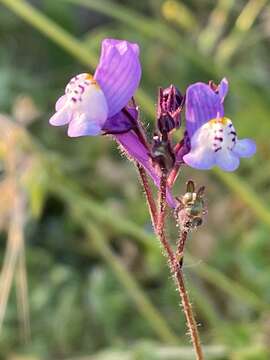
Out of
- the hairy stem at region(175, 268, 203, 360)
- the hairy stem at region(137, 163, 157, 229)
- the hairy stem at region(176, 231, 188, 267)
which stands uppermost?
the hairy stem at region(137, 163, 157, 229)

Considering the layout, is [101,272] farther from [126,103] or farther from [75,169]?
[126,103]

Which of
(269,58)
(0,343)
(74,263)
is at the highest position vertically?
(269,58)

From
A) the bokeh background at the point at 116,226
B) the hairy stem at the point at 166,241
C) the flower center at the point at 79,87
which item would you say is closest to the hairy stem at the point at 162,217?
the hairy stem at the point at 166,241

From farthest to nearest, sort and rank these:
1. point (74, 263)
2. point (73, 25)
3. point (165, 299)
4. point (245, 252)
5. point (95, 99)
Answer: point (73, 25) → point (74, 263) → point (165, 299) → point (245, 252) → point (95, 99)

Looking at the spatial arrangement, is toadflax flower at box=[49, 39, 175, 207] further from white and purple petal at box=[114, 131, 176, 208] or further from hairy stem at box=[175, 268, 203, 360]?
hairy stem at box=[175, 268, 203, 360]

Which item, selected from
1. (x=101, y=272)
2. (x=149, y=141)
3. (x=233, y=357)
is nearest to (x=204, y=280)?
(x=101, y=272)

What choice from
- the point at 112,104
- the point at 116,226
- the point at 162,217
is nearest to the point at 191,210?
the point at 162,217

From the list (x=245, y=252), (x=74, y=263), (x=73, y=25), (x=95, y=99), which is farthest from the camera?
(x=73, y=25)

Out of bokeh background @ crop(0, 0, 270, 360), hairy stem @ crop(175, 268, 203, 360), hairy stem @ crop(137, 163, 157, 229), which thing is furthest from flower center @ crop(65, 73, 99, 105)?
bokeh background @ crop(0, 0, 270, 360)
